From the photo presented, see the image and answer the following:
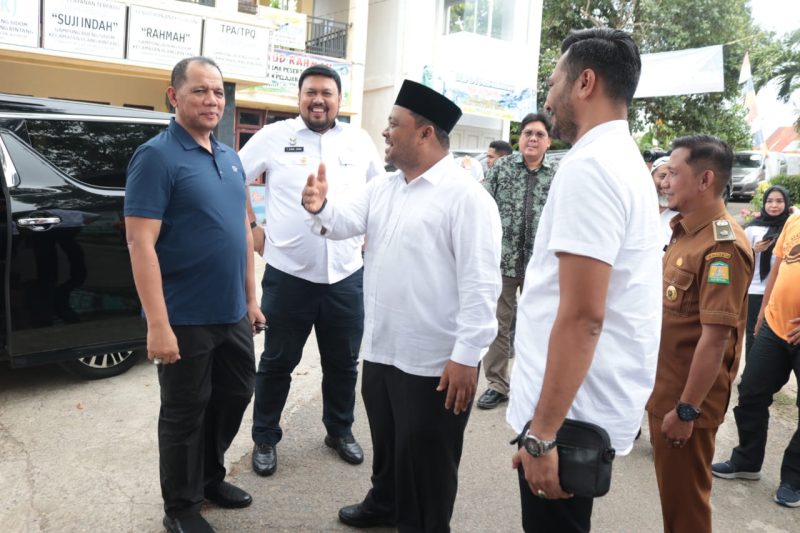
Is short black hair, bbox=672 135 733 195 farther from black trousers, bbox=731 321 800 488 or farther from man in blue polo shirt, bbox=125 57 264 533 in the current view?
man in blue polo shirt, bbox=125 57 264 533

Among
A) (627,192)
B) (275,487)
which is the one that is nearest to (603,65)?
(627,192)

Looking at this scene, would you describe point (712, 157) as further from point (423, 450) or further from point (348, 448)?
point (348, 448)

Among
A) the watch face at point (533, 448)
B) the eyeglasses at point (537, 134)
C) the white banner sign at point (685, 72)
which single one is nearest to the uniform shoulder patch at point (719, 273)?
the watch face at point (533, 448)

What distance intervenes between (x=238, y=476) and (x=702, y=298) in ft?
8.10

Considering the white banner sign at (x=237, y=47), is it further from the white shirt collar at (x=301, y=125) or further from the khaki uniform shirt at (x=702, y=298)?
the khaki uniform shirt at (x=702, y=298)

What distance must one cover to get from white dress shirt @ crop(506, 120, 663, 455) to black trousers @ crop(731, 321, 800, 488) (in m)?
2.43

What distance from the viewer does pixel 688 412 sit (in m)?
2.47

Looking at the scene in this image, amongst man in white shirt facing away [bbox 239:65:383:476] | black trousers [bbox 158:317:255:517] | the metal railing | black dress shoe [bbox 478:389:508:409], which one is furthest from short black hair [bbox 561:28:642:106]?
the metal railing

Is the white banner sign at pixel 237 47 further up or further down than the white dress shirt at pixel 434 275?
further up

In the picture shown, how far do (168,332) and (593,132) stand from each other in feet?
5.93

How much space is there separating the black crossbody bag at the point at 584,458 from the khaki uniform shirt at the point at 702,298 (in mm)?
961

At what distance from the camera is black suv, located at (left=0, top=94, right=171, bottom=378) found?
3939 millimetres

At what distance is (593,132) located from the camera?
1828 millimetres

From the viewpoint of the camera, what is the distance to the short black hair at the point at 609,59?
1.81m
